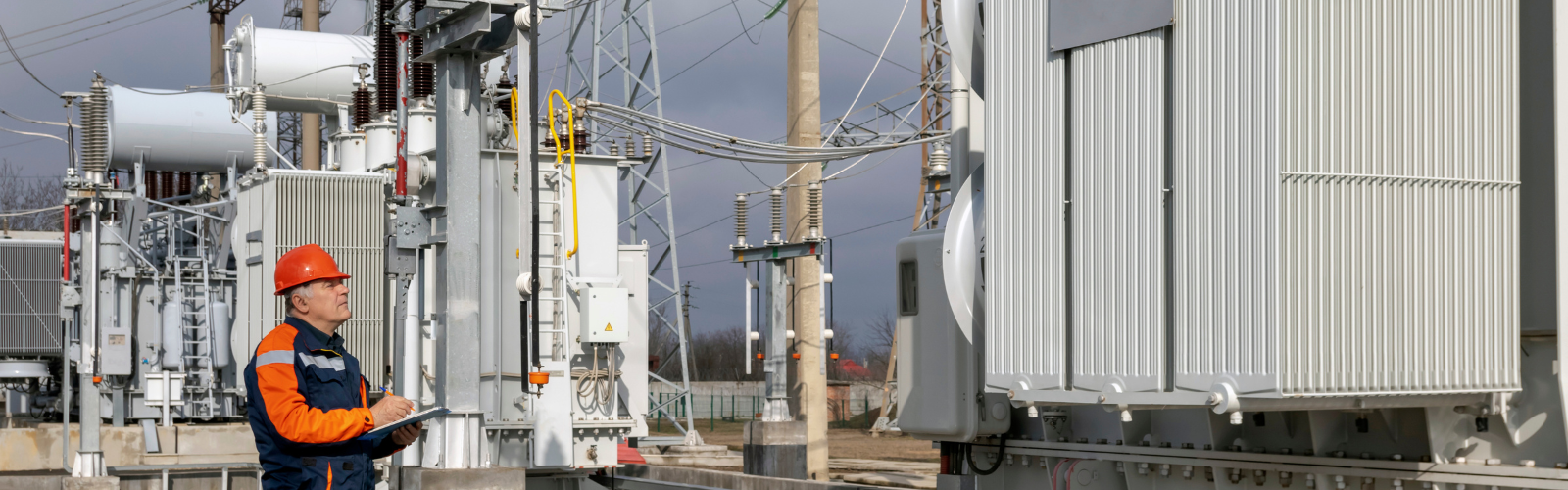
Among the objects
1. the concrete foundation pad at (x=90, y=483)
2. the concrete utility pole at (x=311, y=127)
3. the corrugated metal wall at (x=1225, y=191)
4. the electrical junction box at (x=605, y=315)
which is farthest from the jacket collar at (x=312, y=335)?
the concrete utility pole at (x=311, y=127)

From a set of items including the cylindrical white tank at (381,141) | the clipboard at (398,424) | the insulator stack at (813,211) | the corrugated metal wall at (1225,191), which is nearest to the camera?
the clipboard at (398,424)

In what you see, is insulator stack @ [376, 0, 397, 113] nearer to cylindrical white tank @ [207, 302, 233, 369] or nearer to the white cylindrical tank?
the white cylindrical tank

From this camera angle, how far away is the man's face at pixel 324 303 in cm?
538

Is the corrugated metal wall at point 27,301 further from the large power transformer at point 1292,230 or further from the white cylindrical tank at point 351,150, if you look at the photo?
the large power transformer at point 1292,230

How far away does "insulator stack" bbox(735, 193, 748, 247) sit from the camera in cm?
2261

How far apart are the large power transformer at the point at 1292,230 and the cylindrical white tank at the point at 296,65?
60.1ft

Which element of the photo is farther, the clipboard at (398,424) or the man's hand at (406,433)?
the man's hand at (406,433)

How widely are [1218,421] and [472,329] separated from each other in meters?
5.65

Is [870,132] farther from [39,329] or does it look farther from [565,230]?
[39,329]

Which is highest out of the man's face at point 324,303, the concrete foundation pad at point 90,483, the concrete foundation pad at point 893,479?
the man's face at point 324,303

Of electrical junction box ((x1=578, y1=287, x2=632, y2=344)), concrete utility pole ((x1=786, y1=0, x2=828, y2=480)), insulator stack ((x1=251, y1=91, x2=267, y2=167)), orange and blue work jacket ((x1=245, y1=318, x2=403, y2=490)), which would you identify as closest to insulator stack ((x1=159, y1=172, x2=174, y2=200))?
insulator stack ((x1=251, y1=91, x2=267, y2=167))

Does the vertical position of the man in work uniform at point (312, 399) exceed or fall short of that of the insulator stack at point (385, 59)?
it falls short

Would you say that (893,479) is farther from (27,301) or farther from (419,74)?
(27,301)

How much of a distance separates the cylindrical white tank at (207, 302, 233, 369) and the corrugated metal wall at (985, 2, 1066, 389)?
18651 millimetres
